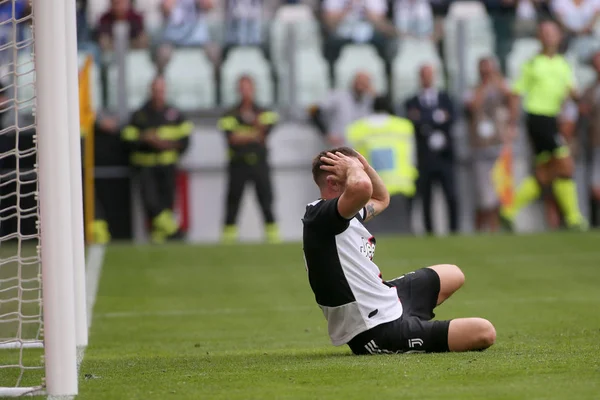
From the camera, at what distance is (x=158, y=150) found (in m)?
18.7

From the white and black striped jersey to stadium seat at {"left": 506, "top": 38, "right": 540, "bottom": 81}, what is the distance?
1451cm

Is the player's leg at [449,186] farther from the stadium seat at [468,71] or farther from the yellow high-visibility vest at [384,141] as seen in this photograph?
the stadium seat at [468,71]

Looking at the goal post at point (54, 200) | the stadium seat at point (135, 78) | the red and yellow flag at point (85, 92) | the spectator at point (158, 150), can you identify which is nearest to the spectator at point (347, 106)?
the spectator at point (158, 150)

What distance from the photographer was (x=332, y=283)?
6.69 meters

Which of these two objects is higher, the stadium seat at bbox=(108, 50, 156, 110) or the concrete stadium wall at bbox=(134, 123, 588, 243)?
the stadium seat at bbox=(108, 50, 156, 110)

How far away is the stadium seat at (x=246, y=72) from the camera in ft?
64.7

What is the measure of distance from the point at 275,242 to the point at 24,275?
5906mm

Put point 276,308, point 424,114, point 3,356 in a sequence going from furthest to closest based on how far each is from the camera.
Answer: point 424,114, point 276,308, point 3,356

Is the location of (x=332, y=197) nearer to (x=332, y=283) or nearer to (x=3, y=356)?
(x=332, y=283)

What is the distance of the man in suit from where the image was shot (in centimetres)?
1900

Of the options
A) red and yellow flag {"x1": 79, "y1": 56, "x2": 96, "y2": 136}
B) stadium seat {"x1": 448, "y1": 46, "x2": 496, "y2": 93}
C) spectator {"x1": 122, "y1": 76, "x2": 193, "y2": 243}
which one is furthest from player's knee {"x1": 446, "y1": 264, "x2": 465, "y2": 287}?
stadium seat {"x1": 448, "y1": 46, "x2": 496, "y2": 93}

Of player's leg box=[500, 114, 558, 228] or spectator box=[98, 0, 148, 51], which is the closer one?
spectator box=[98, 0, 148, 51]

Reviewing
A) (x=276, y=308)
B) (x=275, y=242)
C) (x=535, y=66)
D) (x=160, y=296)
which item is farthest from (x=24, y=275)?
(x=535, y=66)

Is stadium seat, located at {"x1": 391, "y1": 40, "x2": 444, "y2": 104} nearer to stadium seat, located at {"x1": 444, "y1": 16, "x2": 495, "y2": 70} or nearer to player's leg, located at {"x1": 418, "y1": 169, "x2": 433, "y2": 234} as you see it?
stadium seat, located at {"x1": 444, "y1": 16, "x2": 495, "y2": 70}
